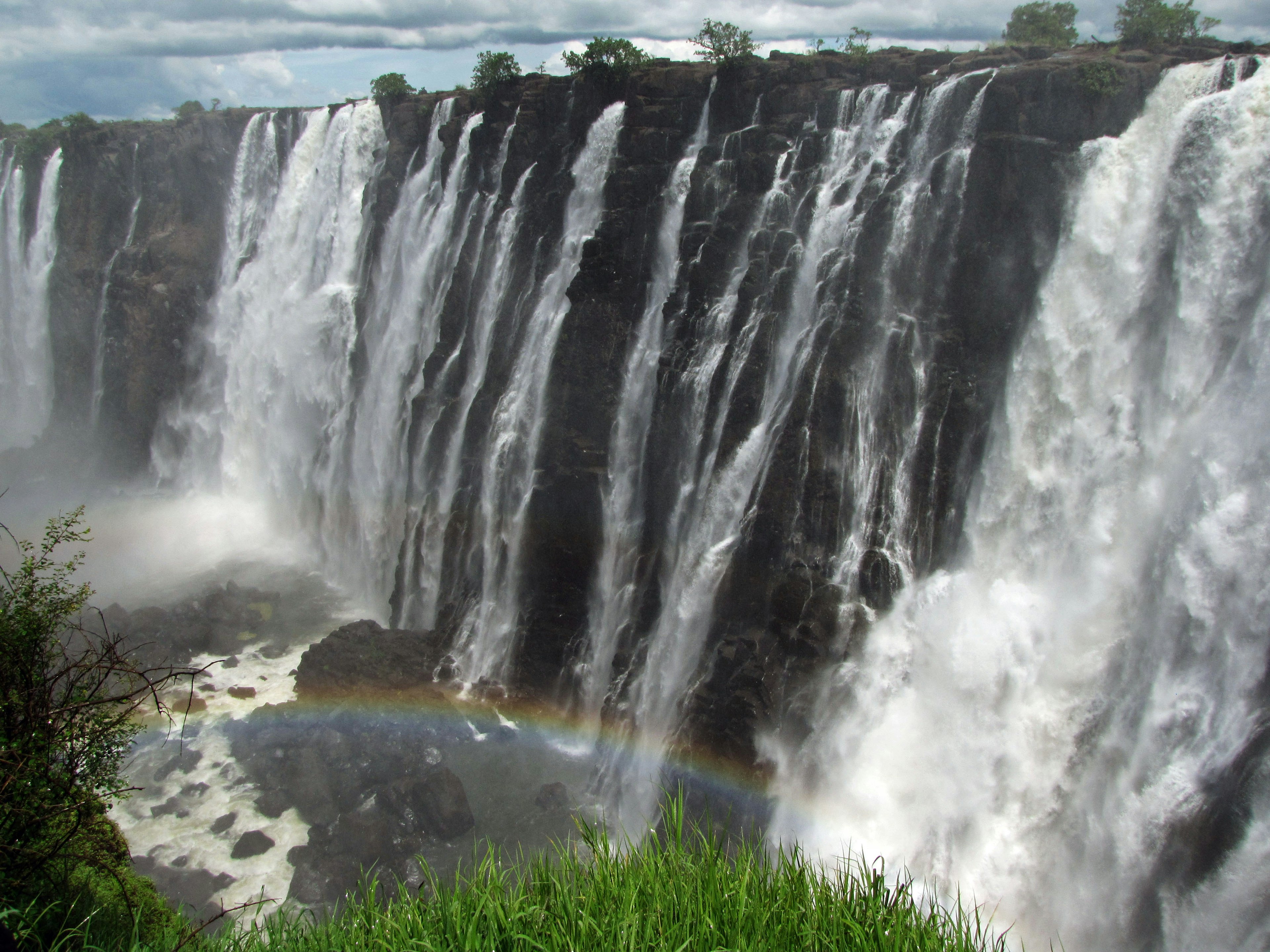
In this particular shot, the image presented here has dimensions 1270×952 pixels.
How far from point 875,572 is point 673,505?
17.5ft

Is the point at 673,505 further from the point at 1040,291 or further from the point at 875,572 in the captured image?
the point at 1040,291

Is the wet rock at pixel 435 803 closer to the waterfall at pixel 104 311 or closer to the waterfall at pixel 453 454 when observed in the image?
the waterfall at pixel 453 454

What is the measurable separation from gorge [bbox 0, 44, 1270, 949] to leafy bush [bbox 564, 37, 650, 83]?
1.90ft

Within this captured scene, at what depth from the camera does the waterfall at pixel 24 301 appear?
40.1 m

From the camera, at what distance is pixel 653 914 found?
737 centimetres

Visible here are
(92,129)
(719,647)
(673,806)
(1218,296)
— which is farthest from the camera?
(92,129)

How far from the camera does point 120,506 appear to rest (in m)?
35.5

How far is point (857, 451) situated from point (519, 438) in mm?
9756

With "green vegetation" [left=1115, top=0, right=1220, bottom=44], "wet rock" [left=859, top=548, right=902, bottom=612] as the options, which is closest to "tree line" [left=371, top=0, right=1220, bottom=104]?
"green vegetation" [left=1115, top=0, right=1220, bottom=44]

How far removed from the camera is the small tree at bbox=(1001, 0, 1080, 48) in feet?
88.2

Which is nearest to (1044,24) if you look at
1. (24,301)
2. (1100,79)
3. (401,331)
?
(1100,79)

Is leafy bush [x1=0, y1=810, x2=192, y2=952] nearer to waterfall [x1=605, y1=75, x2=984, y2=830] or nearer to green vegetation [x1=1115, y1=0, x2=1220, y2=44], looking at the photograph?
waterfall [x1=605, y1=75, x2=984, y2=830]

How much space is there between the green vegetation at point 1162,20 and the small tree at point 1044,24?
5.15 metres

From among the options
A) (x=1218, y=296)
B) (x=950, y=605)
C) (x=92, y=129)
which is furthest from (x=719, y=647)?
(x=92, y=129)
